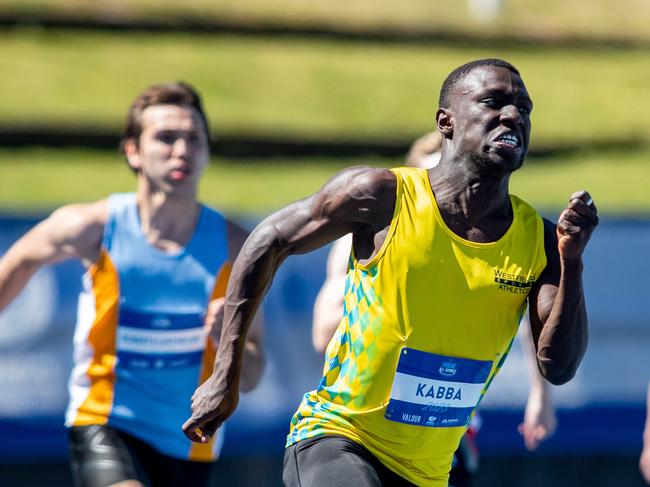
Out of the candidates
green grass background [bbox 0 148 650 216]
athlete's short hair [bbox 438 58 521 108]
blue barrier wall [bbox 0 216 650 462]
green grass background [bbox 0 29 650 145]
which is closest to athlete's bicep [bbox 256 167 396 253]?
athlete's short hair [bbox 438 58 521 108]

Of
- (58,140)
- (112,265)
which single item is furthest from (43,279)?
(58,140)

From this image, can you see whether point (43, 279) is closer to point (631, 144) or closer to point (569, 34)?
point (631, 144)

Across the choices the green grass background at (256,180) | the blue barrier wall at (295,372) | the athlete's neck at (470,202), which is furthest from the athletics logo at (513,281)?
the green grass background at (256,180)

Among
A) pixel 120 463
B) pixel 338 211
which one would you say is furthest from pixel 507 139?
pixel 120 463

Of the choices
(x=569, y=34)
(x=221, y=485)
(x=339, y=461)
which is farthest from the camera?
(x=569, y=34)

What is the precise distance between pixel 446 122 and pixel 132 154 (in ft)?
6.05

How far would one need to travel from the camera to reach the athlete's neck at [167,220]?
4.84 metres

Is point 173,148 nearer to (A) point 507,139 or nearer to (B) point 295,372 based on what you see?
(A) point 507,139

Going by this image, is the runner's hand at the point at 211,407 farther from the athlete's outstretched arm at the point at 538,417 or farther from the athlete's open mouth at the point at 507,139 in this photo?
the athlete's outstretched arm at the point at 538,417

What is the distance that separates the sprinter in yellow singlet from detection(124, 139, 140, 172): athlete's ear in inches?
62.7

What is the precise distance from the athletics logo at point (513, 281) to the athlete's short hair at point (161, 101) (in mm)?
1880

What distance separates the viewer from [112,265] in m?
Result: 4.75

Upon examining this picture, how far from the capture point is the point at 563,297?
3.37 m

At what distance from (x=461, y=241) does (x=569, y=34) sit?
55.4 feet
